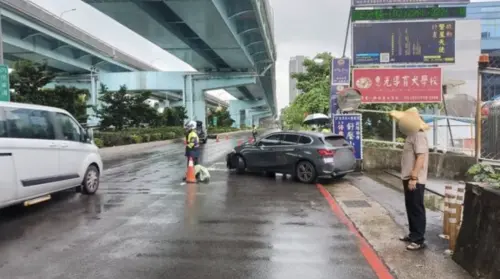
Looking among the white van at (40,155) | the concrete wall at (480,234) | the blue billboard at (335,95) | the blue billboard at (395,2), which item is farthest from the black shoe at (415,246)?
the blue billboard at (395,2)

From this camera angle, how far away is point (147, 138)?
34750mm

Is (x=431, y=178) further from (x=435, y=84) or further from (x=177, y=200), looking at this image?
(x=177, y=200)

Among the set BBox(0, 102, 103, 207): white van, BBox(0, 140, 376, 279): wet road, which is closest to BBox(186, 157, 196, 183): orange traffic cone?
BBox(0, 140, 376, 279): wet road

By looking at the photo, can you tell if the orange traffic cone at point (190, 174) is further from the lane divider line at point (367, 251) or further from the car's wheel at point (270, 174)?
the lane divider line at point (367, 251)

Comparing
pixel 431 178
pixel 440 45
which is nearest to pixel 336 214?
pixel 431 178

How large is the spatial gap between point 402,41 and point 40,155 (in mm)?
15257

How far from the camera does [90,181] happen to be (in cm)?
1055

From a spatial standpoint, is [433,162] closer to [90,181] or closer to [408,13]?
[408,13]

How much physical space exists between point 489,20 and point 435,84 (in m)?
83.6

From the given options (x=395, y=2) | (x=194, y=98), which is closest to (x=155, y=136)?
(x=194, y=98)

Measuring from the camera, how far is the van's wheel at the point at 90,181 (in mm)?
10354

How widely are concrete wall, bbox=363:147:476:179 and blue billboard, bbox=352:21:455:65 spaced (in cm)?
495

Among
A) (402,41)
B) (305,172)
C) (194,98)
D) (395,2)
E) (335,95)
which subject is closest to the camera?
(305,172)

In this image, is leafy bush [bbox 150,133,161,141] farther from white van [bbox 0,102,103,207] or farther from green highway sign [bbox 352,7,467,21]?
white van [bbox 0,102,103,207]
